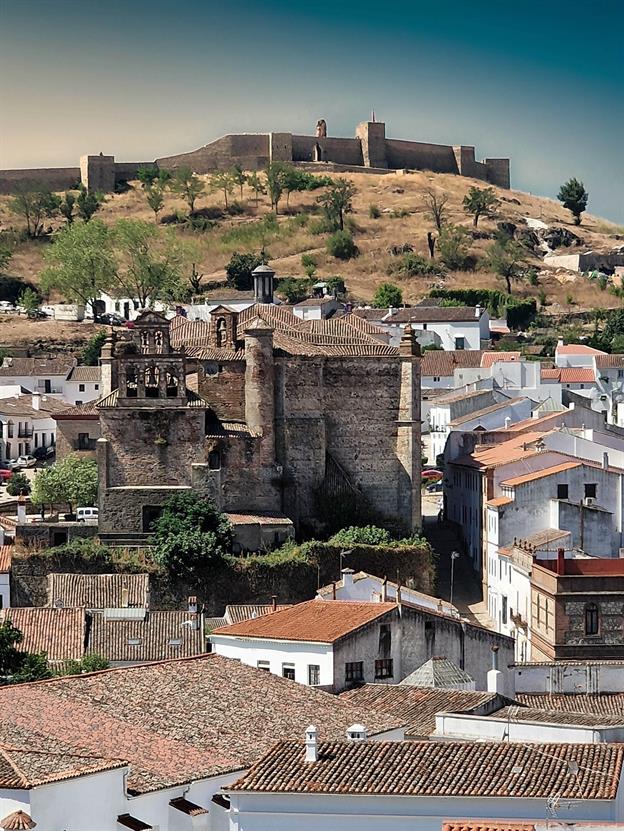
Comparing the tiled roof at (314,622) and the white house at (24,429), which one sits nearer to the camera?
the tiled roof at (314,622)

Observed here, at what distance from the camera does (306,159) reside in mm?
142000

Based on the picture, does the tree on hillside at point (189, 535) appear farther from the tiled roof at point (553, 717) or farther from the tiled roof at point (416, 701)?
the tiled roof at point (553, 717)

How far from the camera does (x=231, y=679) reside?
33.3 metres

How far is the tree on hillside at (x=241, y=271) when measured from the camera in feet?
358

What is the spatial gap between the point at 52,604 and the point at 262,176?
90445 mm

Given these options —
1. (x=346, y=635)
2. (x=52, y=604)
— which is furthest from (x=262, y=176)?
(x=346, y=635)

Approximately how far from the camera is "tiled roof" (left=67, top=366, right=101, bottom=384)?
8338cm

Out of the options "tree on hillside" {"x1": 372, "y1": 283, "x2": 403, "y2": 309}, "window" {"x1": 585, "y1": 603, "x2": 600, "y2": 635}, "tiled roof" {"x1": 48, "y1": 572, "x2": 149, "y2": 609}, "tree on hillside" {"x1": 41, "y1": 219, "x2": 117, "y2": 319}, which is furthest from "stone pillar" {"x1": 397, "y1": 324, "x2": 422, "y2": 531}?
"tree on hillside" {"x1": 372, "y1": 283, "x2": 403, "y2": 309}

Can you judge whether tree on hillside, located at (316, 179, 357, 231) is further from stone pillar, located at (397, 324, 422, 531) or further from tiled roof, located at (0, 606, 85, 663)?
tiled roof, located at (0, 606, 85, 663)

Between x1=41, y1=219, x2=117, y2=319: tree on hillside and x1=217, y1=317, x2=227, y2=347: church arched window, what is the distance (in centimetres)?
4286

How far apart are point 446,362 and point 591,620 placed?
43689 millimetres

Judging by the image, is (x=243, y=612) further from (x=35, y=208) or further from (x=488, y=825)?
(x=35, y=208)

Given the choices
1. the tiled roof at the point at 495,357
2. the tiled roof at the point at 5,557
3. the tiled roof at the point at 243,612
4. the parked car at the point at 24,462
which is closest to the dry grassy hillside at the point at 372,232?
the tiled roof at the point at 495,357

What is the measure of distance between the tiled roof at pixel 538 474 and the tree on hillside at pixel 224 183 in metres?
76.4
